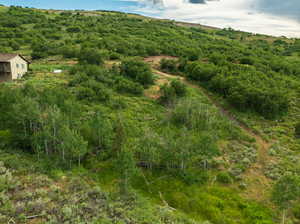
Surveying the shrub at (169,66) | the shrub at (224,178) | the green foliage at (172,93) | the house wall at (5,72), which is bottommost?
the shrub at (224,178)

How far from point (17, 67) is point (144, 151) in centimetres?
2524

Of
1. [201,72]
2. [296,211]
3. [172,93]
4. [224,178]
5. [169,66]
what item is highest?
[169,66]

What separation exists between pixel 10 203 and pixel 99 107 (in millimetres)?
16879

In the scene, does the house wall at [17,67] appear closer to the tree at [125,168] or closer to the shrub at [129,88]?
the shrub at [129,88]

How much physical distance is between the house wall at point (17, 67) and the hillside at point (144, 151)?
4.29ft

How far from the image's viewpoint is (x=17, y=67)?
30.9 meters

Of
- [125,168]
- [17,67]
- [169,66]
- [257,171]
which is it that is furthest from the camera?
[169,66]

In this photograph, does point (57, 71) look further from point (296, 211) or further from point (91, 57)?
point (296, 211)

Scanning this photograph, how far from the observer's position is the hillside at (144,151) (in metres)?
12.2

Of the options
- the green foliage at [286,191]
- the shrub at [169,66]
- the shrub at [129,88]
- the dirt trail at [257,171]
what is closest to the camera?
the green foliage at [286,191]

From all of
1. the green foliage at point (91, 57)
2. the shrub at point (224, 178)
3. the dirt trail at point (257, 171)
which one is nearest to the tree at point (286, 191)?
the dirt trail at point (257, 171)

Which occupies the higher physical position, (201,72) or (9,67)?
(201,72)

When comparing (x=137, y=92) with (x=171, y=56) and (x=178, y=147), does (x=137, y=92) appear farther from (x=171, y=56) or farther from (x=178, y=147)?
(x=171, y=56)

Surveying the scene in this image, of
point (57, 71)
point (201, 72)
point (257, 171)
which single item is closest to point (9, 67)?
point (57, 71)
